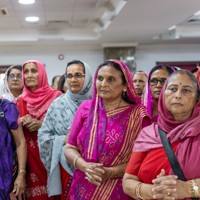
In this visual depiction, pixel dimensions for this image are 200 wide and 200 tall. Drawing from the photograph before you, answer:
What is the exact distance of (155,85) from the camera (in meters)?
2.89

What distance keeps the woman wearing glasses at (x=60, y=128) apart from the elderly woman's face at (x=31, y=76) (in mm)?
503

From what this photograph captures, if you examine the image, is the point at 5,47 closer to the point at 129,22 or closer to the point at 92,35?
the point at 92,35

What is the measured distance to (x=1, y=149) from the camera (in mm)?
2490

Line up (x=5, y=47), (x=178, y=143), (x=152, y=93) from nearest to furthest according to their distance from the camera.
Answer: (x=178, y=143) → (x=152, y=93) → (x=5, y=47)

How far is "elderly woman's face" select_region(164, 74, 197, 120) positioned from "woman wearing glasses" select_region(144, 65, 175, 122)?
37.7 inches

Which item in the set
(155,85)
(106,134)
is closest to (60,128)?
(106,134)

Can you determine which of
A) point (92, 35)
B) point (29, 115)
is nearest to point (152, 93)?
point (29, 115)

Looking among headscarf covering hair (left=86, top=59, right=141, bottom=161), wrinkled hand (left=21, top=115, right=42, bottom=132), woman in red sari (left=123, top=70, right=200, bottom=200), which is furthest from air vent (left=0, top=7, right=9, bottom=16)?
woman in red sari (left=123, top=70, right=200, bottom=200)

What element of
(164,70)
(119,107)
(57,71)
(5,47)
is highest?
(5,47)

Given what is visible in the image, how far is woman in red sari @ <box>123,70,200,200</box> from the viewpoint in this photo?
162cm

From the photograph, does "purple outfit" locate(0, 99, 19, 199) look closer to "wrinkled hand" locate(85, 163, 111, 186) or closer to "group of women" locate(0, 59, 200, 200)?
"group of women" locate(0, 59, 200, 200)

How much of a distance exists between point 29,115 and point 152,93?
102 cm

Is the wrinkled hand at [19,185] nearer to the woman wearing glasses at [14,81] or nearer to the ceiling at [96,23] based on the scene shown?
the woman wearing glasses at [14,81]

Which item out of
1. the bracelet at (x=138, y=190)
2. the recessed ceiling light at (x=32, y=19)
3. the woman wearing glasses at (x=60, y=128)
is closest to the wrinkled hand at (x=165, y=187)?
the bracelet at (x=138, y=190)
